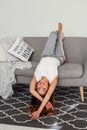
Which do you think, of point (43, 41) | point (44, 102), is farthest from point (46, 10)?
point (44, 102)

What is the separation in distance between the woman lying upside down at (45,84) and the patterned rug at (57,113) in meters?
0.09

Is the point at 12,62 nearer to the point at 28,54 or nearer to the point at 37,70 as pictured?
the point at 28,54

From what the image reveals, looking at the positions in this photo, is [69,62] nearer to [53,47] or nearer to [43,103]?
[53,47]

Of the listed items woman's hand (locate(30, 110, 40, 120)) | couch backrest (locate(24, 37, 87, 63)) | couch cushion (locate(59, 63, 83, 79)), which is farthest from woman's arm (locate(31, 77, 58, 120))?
couch backrest (locate(24, 37, 87, 63))

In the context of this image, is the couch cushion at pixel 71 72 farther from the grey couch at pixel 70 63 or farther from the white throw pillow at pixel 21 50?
the white throw pillow at pixel 21 50

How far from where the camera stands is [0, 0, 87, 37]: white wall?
3.81 metres

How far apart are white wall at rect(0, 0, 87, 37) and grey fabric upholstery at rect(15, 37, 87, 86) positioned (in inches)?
11.8

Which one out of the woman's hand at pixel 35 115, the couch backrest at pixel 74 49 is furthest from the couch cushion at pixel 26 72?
the woman's hand at pixel 35 115

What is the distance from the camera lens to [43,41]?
373 cm

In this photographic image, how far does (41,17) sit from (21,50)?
0.78m

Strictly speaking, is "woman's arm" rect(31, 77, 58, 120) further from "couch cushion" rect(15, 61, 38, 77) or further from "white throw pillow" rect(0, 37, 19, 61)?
"white throw pillow" rect(0, 37, 19, 61)

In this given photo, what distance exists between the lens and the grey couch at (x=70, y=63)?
3018 millimetres

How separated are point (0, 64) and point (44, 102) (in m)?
0.95

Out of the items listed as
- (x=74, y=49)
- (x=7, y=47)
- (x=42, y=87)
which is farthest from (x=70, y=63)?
(x=7, y=47)
